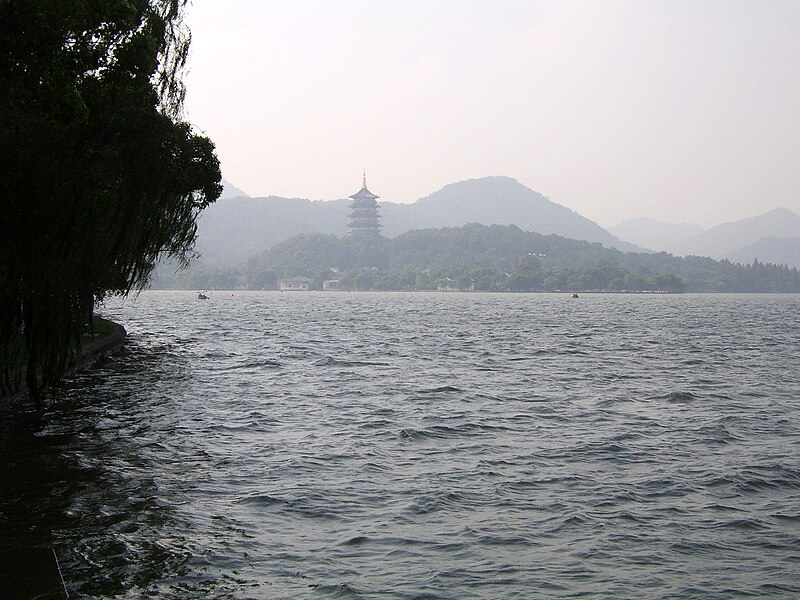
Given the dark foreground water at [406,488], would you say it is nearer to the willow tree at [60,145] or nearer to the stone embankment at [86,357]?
the stone embankment at [86,357]

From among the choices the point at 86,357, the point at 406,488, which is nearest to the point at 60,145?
the point at 406,488

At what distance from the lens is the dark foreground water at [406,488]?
27.3ft

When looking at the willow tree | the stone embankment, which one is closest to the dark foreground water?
the stone embankment

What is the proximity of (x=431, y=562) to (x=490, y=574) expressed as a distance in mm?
651

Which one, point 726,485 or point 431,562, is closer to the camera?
point 431,562

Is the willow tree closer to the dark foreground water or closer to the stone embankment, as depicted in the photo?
the stone embankment

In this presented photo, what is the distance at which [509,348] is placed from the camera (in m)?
41.2

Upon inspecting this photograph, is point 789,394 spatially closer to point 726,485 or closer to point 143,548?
point 726,485

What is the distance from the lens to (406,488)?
11898mm

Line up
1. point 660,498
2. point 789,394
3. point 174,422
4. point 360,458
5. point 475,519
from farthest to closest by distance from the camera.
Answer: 1. point 789,394
2. point 174,422
3. point 360,458
4. point 660,498
5. point 475,519

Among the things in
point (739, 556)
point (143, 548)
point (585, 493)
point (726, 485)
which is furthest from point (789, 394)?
point (143, 548)

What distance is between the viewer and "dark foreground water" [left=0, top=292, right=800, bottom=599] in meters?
8.33

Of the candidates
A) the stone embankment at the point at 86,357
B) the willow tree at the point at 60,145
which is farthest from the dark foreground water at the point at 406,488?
the willow tree at the point at 60,145

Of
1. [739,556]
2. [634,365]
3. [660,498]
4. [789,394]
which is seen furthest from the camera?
[634,365]
